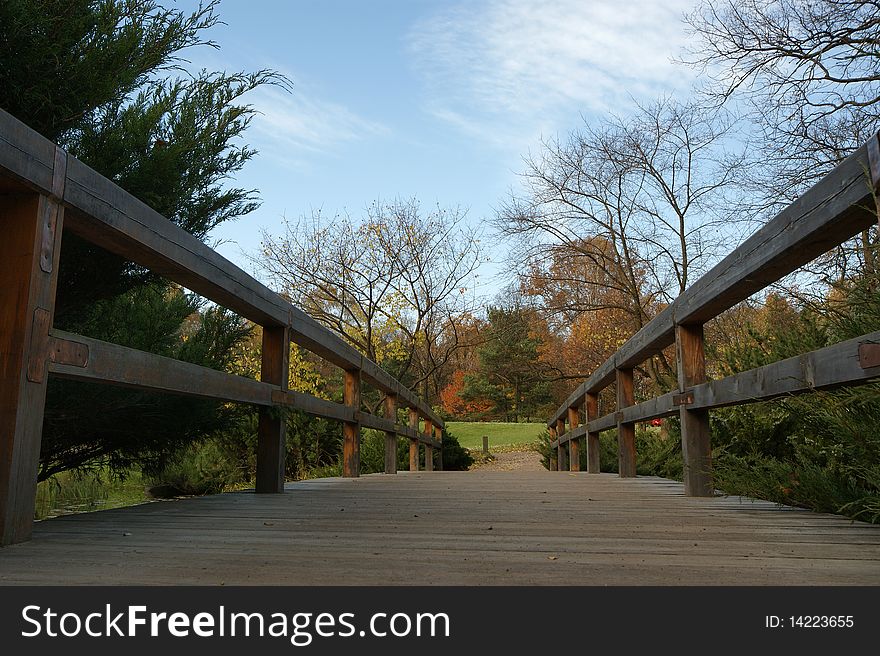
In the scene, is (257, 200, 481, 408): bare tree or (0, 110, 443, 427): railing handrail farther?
(257, 200, 481, 408): bare tree

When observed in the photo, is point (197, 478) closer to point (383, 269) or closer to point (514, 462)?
point (383, 269)

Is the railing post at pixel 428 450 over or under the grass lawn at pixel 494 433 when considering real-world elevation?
under

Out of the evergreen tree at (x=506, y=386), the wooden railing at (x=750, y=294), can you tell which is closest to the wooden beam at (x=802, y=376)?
the wooden railing at (x=750, y=294)

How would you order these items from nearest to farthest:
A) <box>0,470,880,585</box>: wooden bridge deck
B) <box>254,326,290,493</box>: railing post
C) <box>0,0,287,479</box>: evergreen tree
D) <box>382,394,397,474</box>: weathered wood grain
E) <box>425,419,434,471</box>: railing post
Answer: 1. <box>0,470,880,585</box>: wooden bridge deck
2. <box>0,0,287,479</box>: evergreen tree
3. <box>254,326,290,493</box>: railing post
4. <box>382,394,397,474</box>: weathered wood grain
5. <box>425,419,434,471</box>: railing post

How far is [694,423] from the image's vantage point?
3.29 m

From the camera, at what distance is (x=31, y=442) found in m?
1.68

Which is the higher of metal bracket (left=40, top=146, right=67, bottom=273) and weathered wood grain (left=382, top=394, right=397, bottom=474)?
metal bracket (left=40, top=146, right=67, bottom=273)

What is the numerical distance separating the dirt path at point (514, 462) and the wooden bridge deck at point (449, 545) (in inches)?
567

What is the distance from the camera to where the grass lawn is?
79.2 ft

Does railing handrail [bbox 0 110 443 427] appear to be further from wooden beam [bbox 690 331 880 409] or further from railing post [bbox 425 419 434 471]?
railing post [bbox 425 419 434 471]

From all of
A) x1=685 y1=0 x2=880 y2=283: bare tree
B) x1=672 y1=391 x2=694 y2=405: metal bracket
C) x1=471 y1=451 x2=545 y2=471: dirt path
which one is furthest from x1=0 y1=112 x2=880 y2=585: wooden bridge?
x1=471 y1=451 x2=545 y2=471: dirt path

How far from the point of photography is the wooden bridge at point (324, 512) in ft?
4.64

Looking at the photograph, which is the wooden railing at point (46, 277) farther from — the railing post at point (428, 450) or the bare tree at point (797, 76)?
the bare tree at point (797, 76)

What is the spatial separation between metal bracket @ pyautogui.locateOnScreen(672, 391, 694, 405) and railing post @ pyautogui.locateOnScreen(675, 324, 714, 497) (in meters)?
0.02
